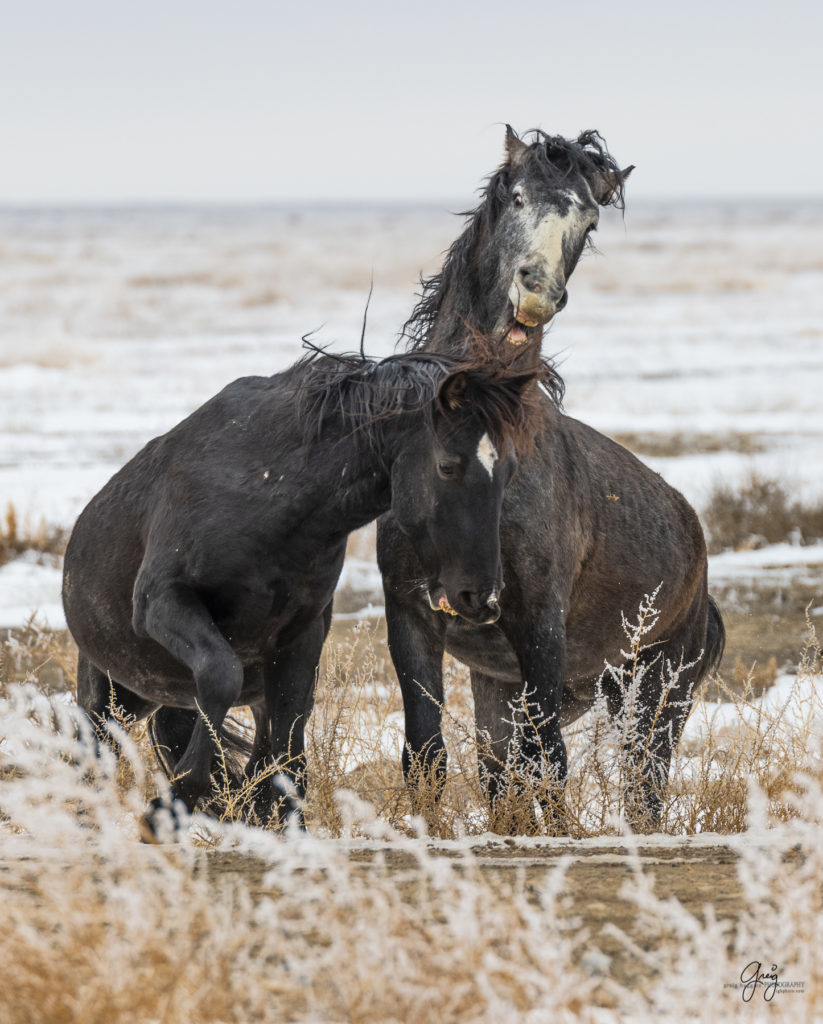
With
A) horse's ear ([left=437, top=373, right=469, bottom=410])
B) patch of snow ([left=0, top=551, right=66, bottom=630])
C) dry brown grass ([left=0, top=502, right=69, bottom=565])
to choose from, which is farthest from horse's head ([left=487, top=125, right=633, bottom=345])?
dry brown grass ([left=0, top=502, right=69, bottom=565])

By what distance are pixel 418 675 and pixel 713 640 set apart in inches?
96.1

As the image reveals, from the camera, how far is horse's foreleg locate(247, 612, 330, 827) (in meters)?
5.14

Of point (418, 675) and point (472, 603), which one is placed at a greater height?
point (472, 603)

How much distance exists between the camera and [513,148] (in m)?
6.33

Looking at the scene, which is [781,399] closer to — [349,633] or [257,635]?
[349,633]

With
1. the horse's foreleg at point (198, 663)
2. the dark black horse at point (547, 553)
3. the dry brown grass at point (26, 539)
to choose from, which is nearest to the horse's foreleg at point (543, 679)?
the dark black horse at point (547, 553)

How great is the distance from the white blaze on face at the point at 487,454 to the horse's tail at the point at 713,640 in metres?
3.14

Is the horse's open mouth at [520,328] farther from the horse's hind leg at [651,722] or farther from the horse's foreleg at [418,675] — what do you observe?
the horse's hind leg at [651,722]

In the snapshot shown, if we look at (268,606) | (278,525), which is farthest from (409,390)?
(268,606)

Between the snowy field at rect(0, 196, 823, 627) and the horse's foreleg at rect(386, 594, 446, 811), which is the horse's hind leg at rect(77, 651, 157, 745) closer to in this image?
the horse's foreleg at rect(386, 594, 446, 811)

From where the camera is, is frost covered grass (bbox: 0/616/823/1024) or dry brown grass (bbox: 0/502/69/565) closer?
frost covered grass (bbox: 0/616/823/1024)

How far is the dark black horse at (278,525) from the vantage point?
14.8ft

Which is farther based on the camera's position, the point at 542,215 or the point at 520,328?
the point at 542,215

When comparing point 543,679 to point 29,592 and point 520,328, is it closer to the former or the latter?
A: point 520,328
